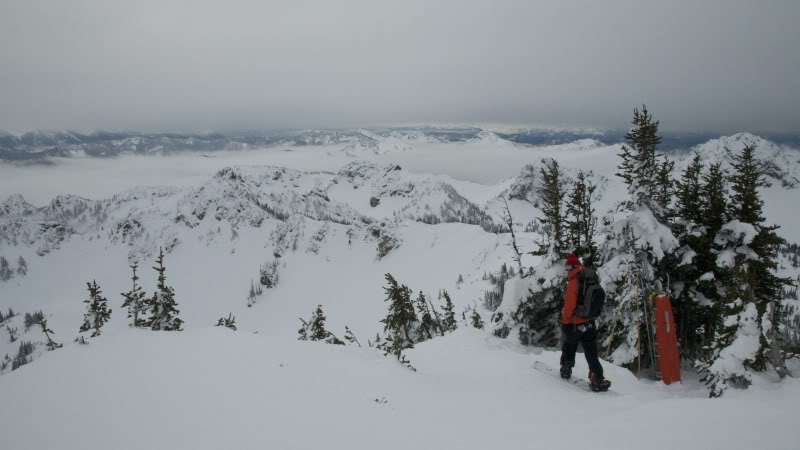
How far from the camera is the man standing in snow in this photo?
356 inches

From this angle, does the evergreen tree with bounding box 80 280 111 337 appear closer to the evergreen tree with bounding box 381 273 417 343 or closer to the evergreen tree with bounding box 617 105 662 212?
the evergreen tree with bounding box 381 273 417 343

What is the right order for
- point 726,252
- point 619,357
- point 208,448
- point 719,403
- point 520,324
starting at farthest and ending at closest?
point 520,324, point 726,252, point 619,357, point 719,403, point 208,448

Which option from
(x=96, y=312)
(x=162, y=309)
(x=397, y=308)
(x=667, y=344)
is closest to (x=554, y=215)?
(x=667, y=344)

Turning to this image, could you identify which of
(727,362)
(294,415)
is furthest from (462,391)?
(727,362)

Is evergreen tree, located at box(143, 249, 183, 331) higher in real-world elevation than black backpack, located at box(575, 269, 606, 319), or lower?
lower

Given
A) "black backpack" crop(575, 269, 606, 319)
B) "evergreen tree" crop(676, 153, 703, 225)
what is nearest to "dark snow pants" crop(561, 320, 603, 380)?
"black backpack" crop(575, 269, 606, 319)

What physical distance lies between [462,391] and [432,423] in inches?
103

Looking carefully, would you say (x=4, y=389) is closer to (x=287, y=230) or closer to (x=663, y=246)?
(x=663, y=246)

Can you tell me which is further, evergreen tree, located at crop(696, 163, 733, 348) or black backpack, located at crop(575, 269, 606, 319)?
evergreen tree, located at crop(696, 163, 733, 348)

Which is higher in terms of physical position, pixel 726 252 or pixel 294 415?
pixel 726 252

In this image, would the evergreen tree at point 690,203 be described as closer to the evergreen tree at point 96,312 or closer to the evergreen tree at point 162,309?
the evergreen tree at point 162,309

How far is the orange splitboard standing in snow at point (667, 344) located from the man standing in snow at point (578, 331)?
2491mm

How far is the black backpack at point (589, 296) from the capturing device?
8875mm

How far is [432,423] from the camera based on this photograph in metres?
6.24
